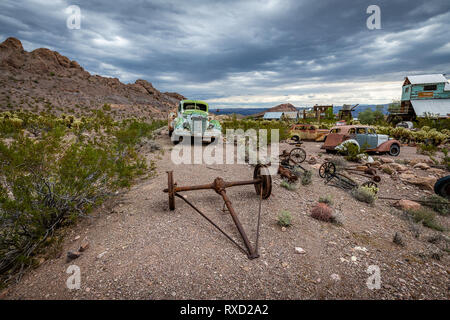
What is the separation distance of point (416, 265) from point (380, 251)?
1.34ft

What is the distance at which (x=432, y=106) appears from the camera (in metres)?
26.4

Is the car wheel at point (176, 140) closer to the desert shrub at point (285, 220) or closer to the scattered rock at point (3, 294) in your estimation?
the desert shrub at point (285, 220)

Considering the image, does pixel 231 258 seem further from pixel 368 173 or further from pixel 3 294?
pixel 368 173

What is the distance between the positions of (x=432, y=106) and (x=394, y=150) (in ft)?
78.0

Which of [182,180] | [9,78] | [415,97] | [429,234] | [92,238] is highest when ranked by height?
[9,78]

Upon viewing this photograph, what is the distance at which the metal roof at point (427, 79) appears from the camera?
91.4 feet

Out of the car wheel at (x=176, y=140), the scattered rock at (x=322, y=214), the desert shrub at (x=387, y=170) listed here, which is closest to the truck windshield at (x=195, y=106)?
the car wheel at (x=176, y=140)

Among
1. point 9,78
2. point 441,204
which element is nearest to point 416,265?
point 441,204

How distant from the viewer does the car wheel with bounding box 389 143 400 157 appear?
1099cm

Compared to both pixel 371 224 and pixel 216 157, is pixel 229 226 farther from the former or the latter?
pixel 216 157

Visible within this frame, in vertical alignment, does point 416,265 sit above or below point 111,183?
below

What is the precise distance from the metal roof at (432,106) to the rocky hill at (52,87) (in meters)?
36.5

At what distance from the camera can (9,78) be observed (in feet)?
123
